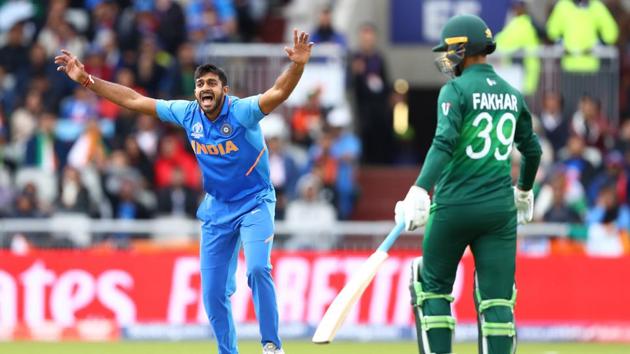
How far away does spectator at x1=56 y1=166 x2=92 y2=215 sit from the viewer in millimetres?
18062

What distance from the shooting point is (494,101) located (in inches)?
390

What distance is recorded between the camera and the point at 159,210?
18.4 m

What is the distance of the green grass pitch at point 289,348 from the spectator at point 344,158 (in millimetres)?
3155

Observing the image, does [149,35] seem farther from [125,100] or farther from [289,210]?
[125,100]

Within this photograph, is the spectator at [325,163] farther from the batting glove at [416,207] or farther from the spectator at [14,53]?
the batting glove at [416,207]

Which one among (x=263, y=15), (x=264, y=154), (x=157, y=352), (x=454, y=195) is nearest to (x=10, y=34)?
(x=263, y=15)

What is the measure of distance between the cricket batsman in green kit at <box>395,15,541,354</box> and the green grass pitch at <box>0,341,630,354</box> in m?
4.45

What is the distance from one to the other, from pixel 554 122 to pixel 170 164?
497cm

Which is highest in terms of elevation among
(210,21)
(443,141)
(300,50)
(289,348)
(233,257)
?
(210,21)

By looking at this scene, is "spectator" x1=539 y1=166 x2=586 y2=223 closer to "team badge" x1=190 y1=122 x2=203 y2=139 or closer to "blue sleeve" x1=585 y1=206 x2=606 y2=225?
"blue sleeve" x1=585 y1=206 x2=606 y2=225

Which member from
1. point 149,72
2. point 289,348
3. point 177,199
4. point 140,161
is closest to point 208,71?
point 289,348

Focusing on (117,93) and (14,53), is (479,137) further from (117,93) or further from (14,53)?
(14,53)

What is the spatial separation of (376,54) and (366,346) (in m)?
5.42

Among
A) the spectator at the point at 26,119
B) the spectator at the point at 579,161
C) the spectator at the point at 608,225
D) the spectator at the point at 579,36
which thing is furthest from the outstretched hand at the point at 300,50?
the spectator at the point at 26,119
